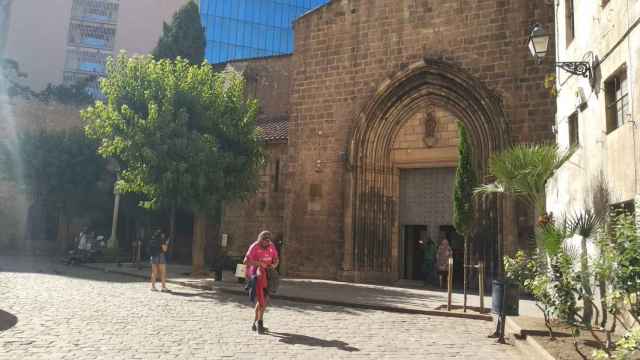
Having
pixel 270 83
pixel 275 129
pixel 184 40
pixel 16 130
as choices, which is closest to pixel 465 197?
pixel 275 129

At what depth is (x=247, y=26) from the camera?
55844 mm

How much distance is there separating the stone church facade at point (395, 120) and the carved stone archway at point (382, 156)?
0.11 feet

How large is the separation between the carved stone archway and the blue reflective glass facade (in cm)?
3744

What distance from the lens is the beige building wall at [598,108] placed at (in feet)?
24.5

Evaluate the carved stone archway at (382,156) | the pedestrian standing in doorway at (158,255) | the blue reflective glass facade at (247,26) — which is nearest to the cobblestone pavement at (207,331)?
the pedestrian standing in doorway at (158,255)

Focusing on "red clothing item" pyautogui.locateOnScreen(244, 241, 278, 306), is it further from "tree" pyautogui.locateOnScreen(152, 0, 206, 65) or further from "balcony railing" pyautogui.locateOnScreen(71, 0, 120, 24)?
"balcony railing" pyautogui.locateOnScreen(71, 0, 120, 24)

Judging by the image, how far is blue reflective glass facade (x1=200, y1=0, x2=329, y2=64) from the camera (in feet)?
178

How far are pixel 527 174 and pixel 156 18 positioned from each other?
4524 cm

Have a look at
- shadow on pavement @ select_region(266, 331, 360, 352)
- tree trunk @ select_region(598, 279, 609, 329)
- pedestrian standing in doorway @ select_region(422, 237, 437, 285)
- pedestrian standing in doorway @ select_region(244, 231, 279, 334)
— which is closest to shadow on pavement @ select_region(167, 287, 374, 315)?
pedestrian standing in doorway @ select_region(244, 231, 279, 334)

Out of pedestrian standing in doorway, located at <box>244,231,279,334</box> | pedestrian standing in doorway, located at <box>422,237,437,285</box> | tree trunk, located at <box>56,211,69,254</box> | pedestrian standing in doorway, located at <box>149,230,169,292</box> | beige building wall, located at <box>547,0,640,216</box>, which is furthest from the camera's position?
tree trunk, located at <box>56,211,69,254</box>

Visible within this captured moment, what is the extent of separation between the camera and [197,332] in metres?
7.68

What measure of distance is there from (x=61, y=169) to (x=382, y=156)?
17947 millimetres

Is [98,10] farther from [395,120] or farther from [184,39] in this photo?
[395,120]

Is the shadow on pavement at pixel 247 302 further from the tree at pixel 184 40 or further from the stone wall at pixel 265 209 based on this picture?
the tree at pixel 184 40
